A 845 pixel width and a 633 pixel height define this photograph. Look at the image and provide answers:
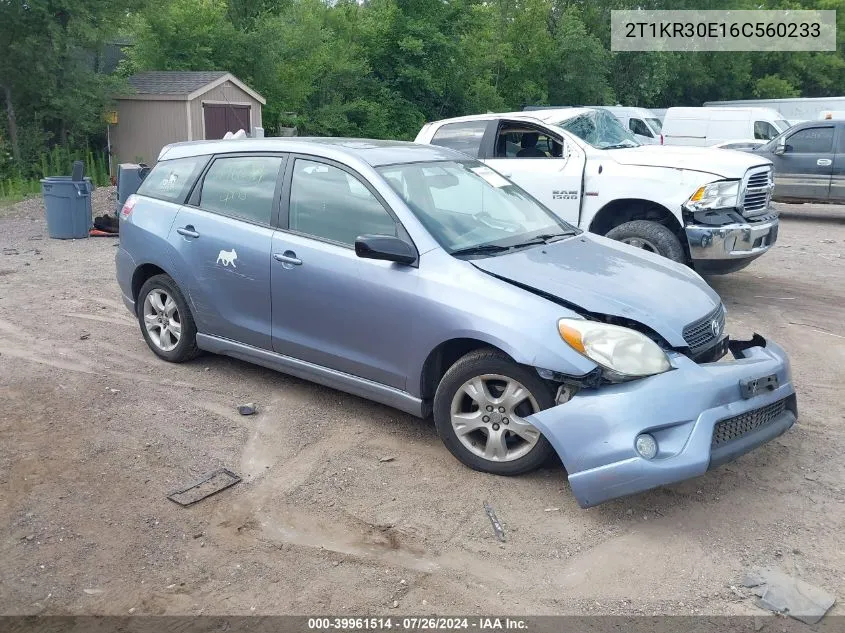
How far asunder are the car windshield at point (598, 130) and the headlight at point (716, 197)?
A: 1441mm

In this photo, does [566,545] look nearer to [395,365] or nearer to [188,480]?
[395,365]

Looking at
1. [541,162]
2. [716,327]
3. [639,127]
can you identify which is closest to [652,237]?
[541,162]

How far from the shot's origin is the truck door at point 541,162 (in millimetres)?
8914

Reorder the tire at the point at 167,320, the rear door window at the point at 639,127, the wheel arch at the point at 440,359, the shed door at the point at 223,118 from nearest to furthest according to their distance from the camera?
the wheel arch at the point at 440,359
the tire at the point at 167,320
the shed door at the point at 223,118
the rear door window at the point at 639,127

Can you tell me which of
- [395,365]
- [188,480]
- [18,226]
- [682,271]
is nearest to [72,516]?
[188,480]

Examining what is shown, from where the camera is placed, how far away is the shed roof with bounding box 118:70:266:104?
2089cm

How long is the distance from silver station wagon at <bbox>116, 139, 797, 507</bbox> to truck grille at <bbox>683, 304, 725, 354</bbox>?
0.02 meters

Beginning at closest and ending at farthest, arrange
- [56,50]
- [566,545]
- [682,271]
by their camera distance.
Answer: [566,545]
[682,271]
[56,50]

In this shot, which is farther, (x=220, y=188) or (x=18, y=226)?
(x=18, y=226)

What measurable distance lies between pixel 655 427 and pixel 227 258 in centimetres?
311

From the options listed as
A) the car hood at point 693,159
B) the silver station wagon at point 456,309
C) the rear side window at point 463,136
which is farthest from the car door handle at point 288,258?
the rear side window at point 463,136

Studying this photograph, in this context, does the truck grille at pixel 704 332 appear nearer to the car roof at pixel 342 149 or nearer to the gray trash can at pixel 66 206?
the car roof at pixel 342 149

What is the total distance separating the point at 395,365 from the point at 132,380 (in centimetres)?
233

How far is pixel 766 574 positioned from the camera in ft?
11.8
